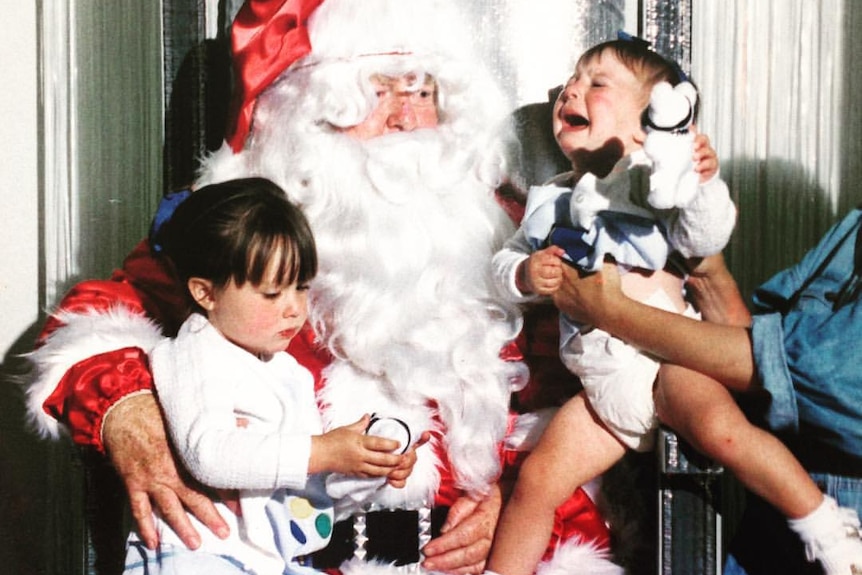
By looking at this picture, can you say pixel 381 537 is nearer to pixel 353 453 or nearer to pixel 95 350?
pixel 353 453

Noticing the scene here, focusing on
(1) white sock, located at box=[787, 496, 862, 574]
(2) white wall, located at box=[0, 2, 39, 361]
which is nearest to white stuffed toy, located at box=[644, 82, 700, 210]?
(1) white sock, located at box=[787, 496, 862, 574]

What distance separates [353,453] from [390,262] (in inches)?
9.1

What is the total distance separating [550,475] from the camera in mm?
1189

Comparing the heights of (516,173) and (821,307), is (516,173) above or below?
above

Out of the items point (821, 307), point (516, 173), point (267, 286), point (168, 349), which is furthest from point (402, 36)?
point (821, 307)

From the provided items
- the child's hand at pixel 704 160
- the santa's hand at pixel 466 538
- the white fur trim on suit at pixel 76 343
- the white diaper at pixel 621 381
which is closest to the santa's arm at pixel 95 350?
the white fur trim on suit at pixel 76 343

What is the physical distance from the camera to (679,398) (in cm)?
114

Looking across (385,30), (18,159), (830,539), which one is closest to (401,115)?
(385,30)

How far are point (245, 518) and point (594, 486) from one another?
1.26ft

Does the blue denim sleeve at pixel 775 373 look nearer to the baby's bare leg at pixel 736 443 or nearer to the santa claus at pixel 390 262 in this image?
the baby's bare leg at pixel 736 443

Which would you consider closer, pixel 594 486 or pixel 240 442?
pixel 240 442

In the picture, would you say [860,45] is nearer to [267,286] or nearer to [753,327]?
[753,327]

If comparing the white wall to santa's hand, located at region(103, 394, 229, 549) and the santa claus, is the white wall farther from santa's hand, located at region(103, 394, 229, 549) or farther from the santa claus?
santa's hand, located at region(103, 394, 229, 549)

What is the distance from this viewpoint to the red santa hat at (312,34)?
1.24m
